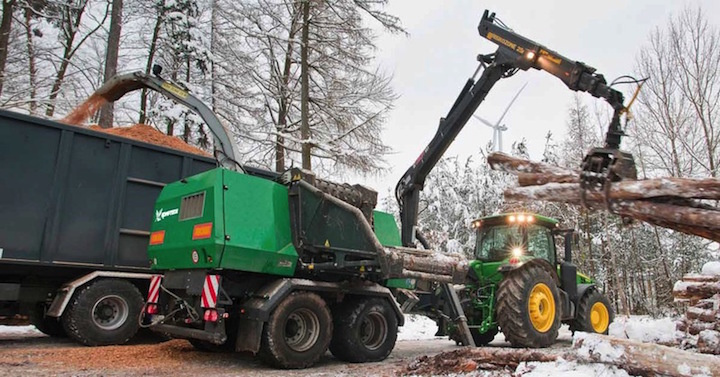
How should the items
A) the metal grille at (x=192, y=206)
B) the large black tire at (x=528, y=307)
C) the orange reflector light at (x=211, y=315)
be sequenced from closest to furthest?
the orange reflector light at (x=211, y=315) < the metal grille at (x=192, y=206) < the large black tire at (x=528, y=307)

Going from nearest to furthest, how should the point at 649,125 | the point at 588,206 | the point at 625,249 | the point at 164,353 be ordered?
the point at 588,206, the point at 164,353, the point at 649,125, the point at 625,249

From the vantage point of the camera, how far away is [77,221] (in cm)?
734

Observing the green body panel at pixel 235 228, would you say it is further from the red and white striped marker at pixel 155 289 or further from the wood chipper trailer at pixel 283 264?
the red and white striped marker at pixel 155 289

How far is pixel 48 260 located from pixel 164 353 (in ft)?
6.57

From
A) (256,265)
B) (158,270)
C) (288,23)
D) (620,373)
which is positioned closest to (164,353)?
(158,270)

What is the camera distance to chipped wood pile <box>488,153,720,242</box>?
329 centimetres

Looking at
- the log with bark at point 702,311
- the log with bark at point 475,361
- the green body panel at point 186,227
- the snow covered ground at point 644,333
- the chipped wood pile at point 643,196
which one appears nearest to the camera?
the chipped wood pile at point 643,196

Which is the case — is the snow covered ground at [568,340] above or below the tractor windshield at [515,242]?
below

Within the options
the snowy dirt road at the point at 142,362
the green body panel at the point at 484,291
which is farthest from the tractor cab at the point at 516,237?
the snowy dirt road at the point at 142,362

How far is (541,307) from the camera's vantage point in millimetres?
8742

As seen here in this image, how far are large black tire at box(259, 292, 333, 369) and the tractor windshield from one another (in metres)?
4.28

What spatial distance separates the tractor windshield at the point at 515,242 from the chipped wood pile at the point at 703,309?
7.20ft

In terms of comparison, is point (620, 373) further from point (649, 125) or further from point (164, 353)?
point (649, 125)

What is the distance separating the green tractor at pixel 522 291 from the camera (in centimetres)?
814
